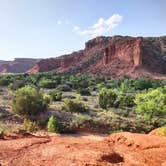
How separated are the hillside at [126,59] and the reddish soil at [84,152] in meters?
79.8

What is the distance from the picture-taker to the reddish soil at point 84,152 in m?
12.8

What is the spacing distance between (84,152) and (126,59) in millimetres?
95948

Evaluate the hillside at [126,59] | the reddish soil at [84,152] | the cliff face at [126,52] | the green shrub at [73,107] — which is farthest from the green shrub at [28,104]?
the cliff face at [126,52]

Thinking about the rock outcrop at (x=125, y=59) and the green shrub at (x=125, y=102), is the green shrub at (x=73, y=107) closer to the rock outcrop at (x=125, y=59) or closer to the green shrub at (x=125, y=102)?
the green shrub at (x=125, y=102)

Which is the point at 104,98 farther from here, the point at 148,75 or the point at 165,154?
the point at 148,75

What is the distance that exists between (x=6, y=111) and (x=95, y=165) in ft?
63.9

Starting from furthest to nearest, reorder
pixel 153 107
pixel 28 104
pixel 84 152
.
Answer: pixel 28 104 < pixel 153 107 < pixel 84 152

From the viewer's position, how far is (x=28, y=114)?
2950 centimetres

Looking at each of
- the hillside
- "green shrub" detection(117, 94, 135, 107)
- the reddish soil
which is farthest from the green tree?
the hillside

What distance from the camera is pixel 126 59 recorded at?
108062 mm

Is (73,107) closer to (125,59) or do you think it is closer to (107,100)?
(107,100)

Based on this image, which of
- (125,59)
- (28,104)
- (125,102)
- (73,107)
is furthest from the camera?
(125,59)

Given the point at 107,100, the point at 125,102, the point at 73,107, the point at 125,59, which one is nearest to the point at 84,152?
the point at 73,107

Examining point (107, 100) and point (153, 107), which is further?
point (107, 100)
